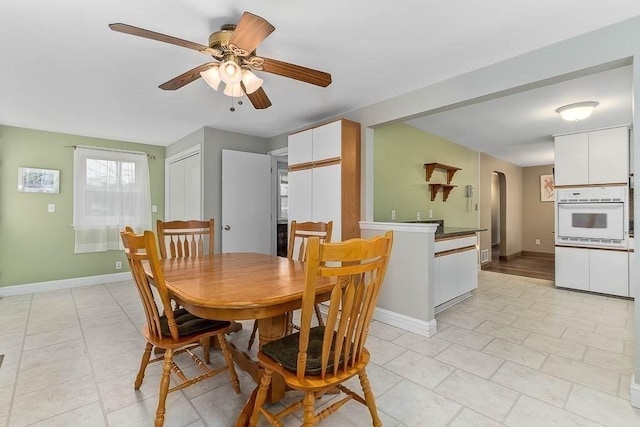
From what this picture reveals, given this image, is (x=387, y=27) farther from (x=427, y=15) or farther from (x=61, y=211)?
(x=61, y=211)

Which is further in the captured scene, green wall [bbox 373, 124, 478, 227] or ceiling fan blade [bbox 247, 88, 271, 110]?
green wall [bbox 373, 124, 478, 227]

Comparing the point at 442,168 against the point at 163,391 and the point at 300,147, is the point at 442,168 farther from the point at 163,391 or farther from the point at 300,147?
the point at 163,391

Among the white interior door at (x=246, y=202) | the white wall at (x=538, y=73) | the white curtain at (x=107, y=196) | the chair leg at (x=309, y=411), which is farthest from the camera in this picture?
the white curtain at (x=107, y=196)

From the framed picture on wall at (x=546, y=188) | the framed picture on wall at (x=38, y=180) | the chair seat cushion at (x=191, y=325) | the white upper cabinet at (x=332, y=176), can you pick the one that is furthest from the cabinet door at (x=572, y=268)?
the framed picture on wall at (x=38, y=180)

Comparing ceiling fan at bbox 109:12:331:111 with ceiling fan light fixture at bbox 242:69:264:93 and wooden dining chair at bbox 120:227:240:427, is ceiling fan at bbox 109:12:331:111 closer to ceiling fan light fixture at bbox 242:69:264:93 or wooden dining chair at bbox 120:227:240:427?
ceiling fan light fixture at bbox 242:69:264:93

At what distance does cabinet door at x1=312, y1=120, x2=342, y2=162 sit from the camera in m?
2.98

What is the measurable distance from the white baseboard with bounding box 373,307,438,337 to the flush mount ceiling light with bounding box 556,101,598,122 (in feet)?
8.69

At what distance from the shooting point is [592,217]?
386 centimetres

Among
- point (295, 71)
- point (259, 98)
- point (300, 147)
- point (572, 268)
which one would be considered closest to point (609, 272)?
point (572, 268)

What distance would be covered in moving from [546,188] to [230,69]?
771 centimetres

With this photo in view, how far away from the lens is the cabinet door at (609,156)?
364 cm

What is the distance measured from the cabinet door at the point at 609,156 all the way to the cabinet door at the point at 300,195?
3707 mm

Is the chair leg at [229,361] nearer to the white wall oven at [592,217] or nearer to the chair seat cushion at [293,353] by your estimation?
the chair seat cushion at [293,353]

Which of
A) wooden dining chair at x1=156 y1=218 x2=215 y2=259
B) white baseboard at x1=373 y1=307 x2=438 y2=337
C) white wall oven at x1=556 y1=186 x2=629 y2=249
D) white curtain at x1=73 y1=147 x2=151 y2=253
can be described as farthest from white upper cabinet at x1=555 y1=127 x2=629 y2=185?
white curtain at x1=73 y1=147 x2=151 y2=253
